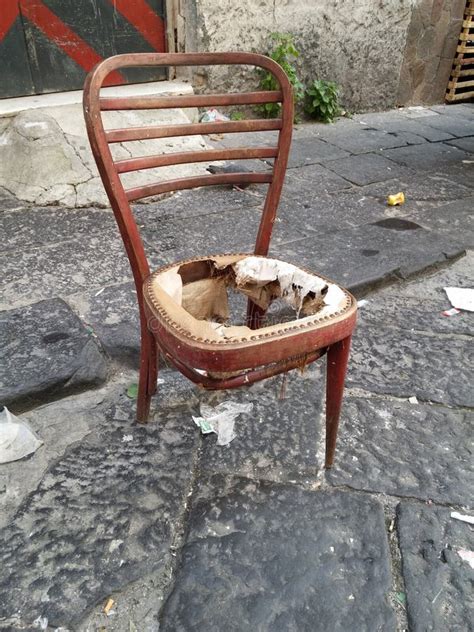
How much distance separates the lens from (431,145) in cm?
442

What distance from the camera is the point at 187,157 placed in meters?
1.48

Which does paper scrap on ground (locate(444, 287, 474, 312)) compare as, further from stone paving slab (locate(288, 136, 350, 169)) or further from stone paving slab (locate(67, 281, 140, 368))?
stone paving slab (locate(288, 136, 350, 169))

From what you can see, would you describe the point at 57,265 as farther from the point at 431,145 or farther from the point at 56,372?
the point at 431,145

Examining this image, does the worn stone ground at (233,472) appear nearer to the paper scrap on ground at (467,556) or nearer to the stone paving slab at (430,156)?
the paper scrap on ground at (467,556)

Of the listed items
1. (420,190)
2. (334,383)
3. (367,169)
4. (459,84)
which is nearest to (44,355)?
(334,383)

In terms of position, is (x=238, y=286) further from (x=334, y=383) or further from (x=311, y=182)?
(x=311, y=182)

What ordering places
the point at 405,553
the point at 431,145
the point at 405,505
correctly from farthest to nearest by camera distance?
the point at 431,145 < the point at 405,505 < the point at 405,553

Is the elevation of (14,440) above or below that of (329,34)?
below

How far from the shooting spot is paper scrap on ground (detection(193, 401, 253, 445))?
1.59m

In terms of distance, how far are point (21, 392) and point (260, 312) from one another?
79 centimetres

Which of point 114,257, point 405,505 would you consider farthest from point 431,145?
point 405,505

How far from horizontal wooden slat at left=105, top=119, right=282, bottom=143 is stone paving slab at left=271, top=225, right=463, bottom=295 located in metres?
1.00

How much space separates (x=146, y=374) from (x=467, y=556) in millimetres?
965

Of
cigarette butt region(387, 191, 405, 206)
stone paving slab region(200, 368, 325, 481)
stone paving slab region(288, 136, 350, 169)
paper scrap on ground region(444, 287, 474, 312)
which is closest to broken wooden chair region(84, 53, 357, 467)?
stone paving slab region(200, 368, 325, 481)
